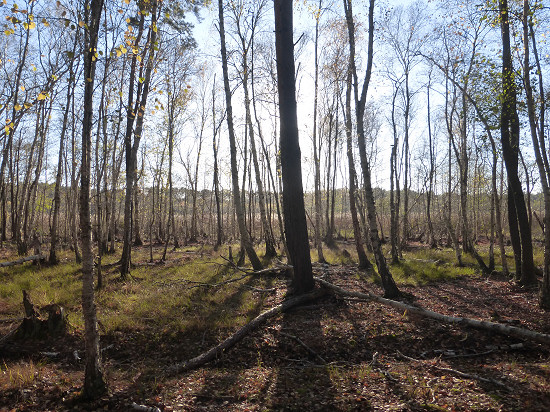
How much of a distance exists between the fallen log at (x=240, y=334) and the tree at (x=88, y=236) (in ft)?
3.70

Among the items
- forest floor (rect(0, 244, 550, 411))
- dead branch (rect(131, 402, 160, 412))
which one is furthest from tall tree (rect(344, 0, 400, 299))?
dead branch (rect(131, 402, 160, 412))

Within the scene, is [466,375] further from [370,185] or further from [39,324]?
A: [39,324]

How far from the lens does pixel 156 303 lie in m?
6.94

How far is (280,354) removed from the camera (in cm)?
504

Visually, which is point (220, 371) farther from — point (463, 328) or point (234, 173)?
point (234, 173)

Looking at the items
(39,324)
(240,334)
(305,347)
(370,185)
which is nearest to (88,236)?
(240,334)

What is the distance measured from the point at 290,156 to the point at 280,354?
4.01 meters

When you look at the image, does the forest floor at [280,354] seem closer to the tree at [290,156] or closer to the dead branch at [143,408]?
the dead branch at [143,408]

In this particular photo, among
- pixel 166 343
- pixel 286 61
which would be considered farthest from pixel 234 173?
pixel 166 343

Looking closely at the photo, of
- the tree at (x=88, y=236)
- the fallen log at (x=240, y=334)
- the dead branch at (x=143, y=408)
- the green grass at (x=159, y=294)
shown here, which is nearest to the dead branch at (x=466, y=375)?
the fallen log at (x=240, y=334)

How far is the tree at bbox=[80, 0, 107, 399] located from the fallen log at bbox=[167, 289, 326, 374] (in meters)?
1.13

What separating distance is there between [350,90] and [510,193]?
606 centimetres

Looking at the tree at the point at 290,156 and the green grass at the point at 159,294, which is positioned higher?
the tree at the point at 290,156

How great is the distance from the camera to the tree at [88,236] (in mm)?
3408
